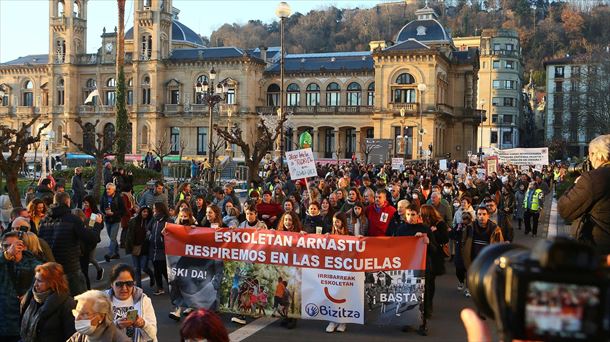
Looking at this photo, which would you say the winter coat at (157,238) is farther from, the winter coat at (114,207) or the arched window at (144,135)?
the arched window at (144,135)

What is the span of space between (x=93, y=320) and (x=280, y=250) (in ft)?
15.5

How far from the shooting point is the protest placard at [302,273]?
9102 mm

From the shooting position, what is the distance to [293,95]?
71.9 meters

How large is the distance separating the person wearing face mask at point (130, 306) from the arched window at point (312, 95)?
6515 cm

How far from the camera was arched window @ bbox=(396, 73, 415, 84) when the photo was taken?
209ft

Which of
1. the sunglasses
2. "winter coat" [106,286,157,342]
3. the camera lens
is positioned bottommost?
"winter coat" [106,286,157,342]

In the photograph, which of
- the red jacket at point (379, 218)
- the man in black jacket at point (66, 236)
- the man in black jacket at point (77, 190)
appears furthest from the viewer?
the man in black jacket at point (77, 190)

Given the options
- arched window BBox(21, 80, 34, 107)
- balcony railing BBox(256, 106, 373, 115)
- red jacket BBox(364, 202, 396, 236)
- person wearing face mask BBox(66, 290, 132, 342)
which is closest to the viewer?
person wearing face mask BBox(66, 290, 132, 342)

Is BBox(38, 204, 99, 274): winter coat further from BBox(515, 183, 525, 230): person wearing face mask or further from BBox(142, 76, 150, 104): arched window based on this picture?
BBox(142, 76, 150, 104): arched window

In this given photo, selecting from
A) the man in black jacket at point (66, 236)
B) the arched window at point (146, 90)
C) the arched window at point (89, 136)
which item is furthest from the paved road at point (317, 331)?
Answer: the arched window at point (146, 90)

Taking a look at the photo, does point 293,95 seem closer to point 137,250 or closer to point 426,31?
point 426,31


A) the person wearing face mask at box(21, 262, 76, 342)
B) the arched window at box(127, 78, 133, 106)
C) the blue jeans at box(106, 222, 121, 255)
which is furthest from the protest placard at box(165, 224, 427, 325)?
the arched window at box(127, 78, 133, 106)

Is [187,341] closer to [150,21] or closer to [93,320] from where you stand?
[93,320]

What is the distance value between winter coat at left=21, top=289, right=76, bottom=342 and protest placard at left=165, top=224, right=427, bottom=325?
13.1 ft
